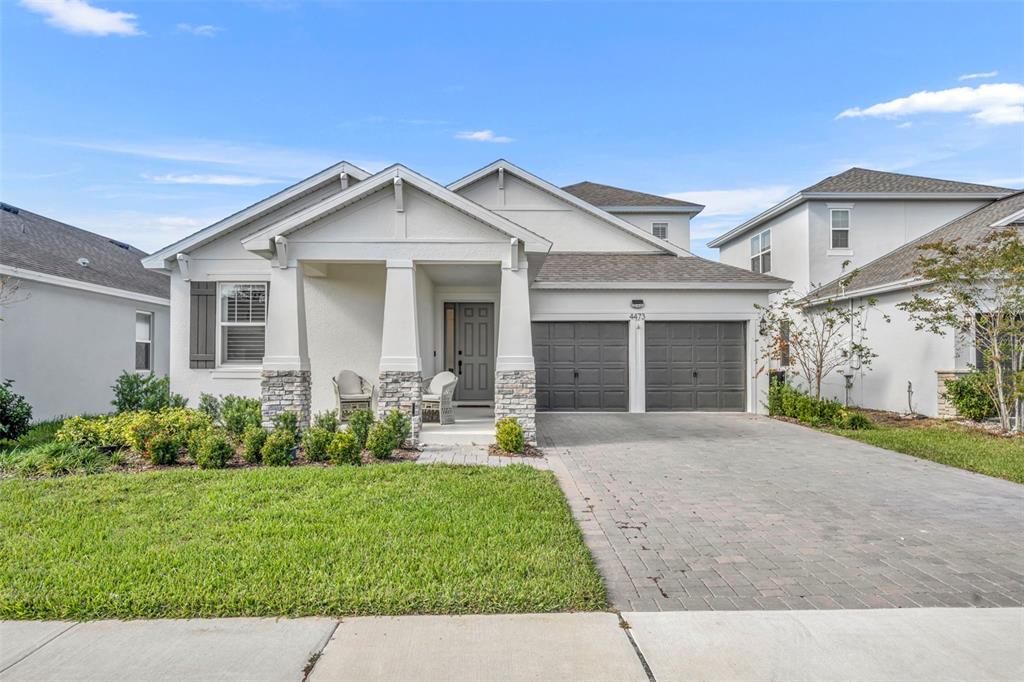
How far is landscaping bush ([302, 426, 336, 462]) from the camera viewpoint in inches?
318

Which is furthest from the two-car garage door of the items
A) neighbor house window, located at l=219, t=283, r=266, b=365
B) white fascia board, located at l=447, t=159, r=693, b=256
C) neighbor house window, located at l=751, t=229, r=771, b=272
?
neighbor house window, located at l=751, t=229, r=771, b=272

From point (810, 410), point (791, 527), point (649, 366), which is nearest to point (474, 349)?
point (649, 366)

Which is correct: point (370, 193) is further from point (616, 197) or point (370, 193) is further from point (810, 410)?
point (616, 197)

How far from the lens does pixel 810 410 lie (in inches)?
503

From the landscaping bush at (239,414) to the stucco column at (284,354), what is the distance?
39 centimetres

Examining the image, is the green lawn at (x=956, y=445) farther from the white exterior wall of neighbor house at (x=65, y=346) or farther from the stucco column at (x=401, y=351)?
the white exterior wall of neighbor house at (x=65, y=346)

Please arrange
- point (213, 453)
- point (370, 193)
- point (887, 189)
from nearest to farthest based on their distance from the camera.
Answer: point (213, 453) < point (370, 193) < point (887, 189)

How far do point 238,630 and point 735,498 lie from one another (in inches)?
199

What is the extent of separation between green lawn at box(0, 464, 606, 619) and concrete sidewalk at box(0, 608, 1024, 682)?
0.18 meters

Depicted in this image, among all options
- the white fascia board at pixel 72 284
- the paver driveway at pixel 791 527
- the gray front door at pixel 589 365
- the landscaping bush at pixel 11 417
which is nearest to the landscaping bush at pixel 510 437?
the paver driveway at pixel 791 527

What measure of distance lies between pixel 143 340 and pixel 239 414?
8.75 metres

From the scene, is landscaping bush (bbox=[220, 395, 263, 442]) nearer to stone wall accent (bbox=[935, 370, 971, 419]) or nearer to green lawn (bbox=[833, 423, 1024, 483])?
green lawn (bbox=[833, 423, 1024, 483])

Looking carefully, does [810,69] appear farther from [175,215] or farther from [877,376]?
[175,215]

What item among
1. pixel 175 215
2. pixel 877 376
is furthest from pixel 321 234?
pixel 877 376
